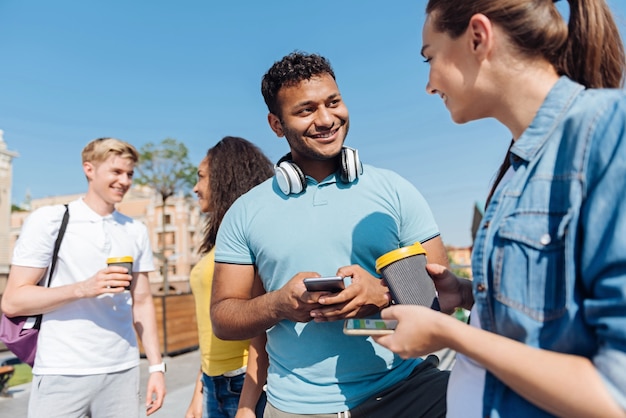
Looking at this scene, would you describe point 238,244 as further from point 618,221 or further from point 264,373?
point 618,221

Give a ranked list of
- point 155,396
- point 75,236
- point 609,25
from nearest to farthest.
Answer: point 609,25
point 75,236
point 155,396

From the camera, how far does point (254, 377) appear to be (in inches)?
91.6

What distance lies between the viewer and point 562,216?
3.18ft

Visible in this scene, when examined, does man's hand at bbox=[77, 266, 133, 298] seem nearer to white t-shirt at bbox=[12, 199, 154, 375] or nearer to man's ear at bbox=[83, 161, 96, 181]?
white t-shirt at bbox=[12, 199, 154, 375]

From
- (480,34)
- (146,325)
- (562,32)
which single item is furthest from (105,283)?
(562,32)

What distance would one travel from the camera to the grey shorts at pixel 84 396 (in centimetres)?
269

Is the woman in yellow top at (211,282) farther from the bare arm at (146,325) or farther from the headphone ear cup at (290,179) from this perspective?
the headphone ear cup at (290,179)

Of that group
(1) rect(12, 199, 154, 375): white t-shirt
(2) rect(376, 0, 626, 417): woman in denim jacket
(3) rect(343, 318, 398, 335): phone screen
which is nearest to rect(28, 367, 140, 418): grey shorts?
(1) rect(12, 199, 154, 375): white t-shirt

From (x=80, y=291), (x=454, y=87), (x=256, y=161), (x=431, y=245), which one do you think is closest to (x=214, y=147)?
(x=256, y=161)

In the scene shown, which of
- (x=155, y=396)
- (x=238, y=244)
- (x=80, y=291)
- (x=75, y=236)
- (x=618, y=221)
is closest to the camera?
(x=618, y=221)

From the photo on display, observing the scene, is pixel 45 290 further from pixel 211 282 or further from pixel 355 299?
pixel 355 299

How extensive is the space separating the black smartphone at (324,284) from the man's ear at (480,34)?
0.72m

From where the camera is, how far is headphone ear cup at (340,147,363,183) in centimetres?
204

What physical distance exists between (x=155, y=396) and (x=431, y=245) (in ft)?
7.36
